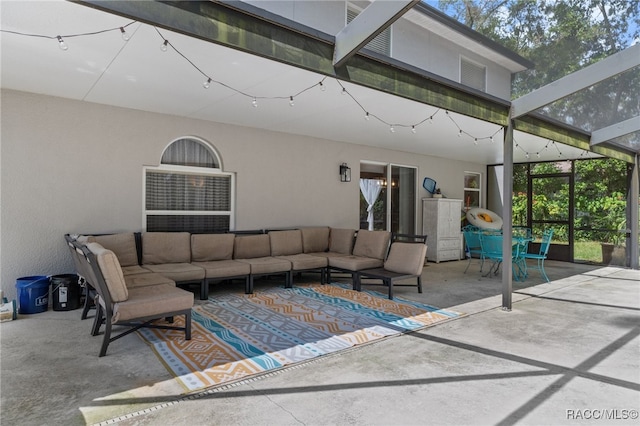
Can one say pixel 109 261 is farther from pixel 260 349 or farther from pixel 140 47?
pixel 140 47

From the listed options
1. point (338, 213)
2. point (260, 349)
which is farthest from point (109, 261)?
point (338, 213)

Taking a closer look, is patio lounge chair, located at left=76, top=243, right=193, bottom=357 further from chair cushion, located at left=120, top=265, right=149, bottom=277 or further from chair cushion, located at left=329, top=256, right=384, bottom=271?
chair cushion, located at left=329, top=256, right=384, bottom=271

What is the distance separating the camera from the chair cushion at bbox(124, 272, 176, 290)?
4.09 meters

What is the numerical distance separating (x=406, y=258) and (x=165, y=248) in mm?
3593

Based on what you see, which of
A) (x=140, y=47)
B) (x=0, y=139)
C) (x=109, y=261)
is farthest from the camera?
(x=0, y=139)

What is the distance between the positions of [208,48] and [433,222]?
7.29m

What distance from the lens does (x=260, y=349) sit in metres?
3.49

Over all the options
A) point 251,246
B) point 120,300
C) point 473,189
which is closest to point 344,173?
point 251,246

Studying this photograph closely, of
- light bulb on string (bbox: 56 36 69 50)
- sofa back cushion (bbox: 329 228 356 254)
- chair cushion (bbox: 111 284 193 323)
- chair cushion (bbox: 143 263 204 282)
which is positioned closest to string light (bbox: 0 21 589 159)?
light bulb on string (bbox: 56 36 69 50)

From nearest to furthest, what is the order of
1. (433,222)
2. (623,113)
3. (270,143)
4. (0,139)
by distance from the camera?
(0,139), (623,113), (270,143), (433,222)

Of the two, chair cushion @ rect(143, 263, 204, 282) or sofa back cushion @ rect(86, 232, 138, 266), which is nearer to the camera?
chair cushion @ rect(143, 263, 204, 282)

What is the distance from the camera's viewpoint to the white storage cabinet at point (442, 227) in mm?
9406

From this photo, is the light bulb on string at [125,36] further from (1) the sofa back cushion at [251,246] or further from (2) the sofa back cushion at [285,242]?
(2) the sofa back cushion at [285,242]

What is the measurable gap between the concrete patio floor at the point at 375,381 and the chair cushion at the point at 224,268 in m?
1.54
